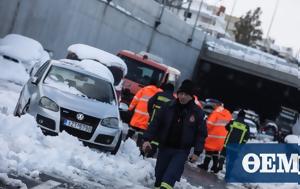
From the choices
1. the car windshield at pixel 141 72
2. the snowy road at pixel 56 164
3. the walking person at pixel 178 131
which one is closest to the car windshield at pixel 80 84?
the snowy road at pixel 56 164

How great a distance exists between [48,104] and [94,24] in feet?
62.5

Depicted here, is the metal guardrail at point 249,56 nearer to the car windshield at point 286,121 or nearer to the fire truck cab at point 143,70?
the car windshield at point 286,121

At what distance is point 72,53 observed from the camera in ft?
60.5

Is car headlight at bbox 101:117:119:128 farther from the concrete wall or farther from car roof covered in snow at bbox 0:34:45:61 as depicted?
the concrete wall

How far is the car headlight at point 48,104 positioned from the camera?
10211mm

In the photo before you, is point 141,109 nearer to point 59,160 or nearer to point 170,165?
point 59,160

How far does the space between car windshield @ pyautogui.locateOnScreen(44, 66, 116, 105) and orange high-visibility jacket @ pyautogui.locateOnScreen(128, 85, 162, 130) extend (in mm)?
768

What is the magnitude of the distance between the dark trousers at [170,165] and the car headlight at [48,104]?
3092 millimetres

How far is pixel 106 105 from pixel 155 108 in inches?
44.7

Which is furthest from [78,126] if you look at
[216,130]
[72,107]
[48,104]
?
[216,130]

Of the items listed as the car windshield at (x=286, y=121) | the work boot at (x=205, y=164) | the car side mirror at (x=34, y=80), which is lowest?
the car windshield at (x=286, y=121)

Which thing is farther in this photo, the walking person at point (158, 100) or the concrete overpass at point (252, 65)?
the concrete overpass at point (252, 65)

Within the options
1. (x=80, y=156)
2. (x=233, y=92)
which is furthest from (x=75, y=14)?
(x=233, y=92)

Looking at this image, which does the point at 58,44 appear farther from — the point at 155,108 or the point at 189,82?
the point at 189,82
